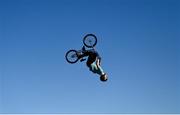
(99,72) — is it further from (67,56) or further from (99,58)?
(67,56)

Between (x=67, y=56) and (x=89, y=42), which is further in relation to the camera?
(x=67, y=56)

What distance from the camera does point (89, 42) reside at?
67.8ft

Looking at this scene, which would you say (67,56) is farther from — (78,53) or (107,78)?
(107,78)

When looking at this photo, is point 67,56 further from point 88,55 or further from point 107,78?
point 107,78

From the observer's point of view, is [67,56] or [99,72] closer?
[99,72]

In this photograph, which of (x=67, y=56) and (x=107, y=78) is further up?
(x=67, y=56)

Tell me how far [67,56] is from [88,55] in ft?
5.49

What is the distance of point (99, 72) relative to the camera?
20.4 meters

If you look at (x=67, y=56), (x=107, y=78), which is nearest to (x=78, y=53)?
(x=67, y=56)

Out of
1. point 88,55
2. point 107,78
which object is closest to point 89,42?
point 88,55

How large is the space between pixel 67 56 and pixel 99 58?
7.65 ft

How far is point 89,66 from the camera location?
20.9 meters

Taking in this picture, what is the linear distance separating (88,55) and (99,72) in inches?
43.8

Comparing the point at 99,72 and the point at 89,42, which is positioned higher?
the point at 89,42
